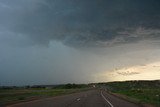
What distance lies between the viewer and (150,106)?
29.0m

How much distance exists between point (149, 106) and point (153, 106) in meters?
0.54

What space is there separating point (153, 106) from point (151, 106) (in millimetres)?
269

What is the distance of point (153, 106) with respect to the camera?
2866 cm

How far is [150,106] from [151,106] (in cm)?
15

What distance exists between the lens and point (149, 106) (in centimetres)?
2912

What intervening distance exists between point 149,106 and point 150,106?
118 millimetres

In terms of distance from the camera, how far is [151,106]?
94.8 ft

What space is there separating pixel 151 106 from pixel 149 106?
27 centimetres
